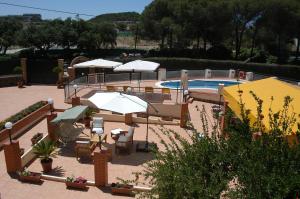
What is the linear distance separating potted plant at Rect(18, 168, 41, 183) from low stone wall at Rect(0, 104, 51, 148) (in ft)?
10.9

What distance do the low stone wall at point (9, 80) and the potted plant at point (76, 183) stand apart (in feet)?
56.6

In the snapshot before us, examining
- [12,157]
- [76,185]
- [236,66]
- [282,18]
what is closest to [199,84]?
[236,66]

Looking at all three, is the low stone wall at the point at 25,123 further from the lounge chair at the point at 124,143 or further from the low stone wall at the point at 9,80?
the low stone wall at the point at 9,80

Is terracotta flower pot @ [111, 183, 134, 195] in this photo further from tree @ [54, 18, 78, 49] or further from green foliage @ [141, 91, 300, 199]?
tree @ [54, 18, 78, 49]

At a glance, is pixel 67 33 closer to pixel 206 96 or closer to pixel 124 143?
pixel 206 96

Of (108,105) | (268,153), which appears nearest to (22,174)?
(108,105)

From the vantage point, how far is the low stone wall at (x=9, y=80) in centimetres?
2450

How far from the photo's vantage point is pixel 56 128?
13500 millimetres

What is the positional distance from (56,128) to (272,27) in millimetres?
26853

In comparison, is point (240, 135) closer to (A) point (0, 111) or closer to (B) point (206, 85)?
(A) point (0, 111)

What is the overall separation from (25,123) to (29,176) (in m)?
5.38

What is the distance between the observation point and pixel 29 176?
1038 centimetres

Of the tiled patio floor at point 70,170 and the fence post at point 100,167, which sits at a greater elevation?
the fence post at point 100,167

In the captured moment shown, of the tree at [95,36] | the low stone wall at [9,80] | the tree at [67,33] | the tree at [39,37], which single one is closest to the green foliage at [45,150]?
the low stone wall at [9,80]
